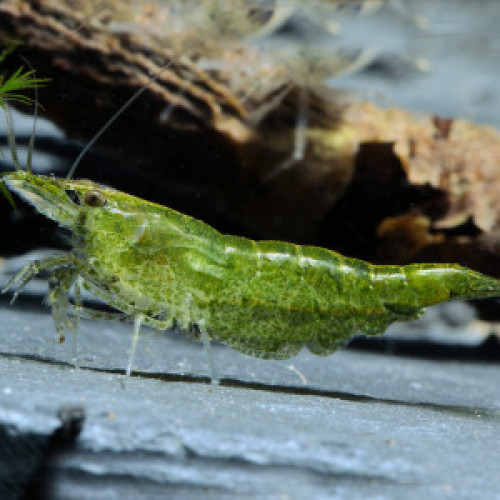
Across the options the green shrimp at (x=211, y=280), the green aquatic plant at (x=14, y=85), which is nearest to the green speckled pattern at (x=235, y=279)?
the green shrimp at (x=211, y=280)

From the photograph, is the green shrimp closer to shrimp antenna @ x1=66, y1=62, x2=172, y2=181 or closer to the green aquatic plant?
the green aquatic plant

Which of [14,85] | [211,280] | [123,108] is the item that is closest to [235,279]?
[211,280]

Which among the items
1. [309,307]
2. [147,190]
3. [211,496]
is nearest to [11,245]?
[147,190]

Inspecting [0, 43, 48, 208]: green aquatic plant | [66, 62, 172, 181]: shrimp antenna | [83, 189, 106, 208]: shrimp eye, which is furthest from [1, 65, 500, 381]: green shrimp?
[66, 62, 172, 181]: shrimp antenna

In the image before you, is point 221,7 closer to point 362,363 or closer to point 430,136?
point 430,136

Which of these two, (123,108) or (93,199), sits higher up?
(123,108)

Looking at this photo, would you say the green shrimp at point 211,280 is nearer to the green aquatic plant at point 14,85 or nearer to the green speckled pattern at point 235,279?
the green speckled pattern at point 235,279

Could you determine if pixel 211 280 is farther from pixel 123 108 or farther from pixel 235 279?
pixel 123 108

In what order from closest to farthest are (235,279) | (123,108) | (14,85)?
(235,279) → (14,85) → (123,108)

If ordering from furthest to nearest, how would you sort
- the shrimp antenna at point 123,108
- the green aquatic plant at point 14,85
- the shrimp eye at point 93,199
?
1. the shrimp antenna at point 123,108
2. the green aquatic plant at point 14,85
3. the shrimp eye at point 93,199
